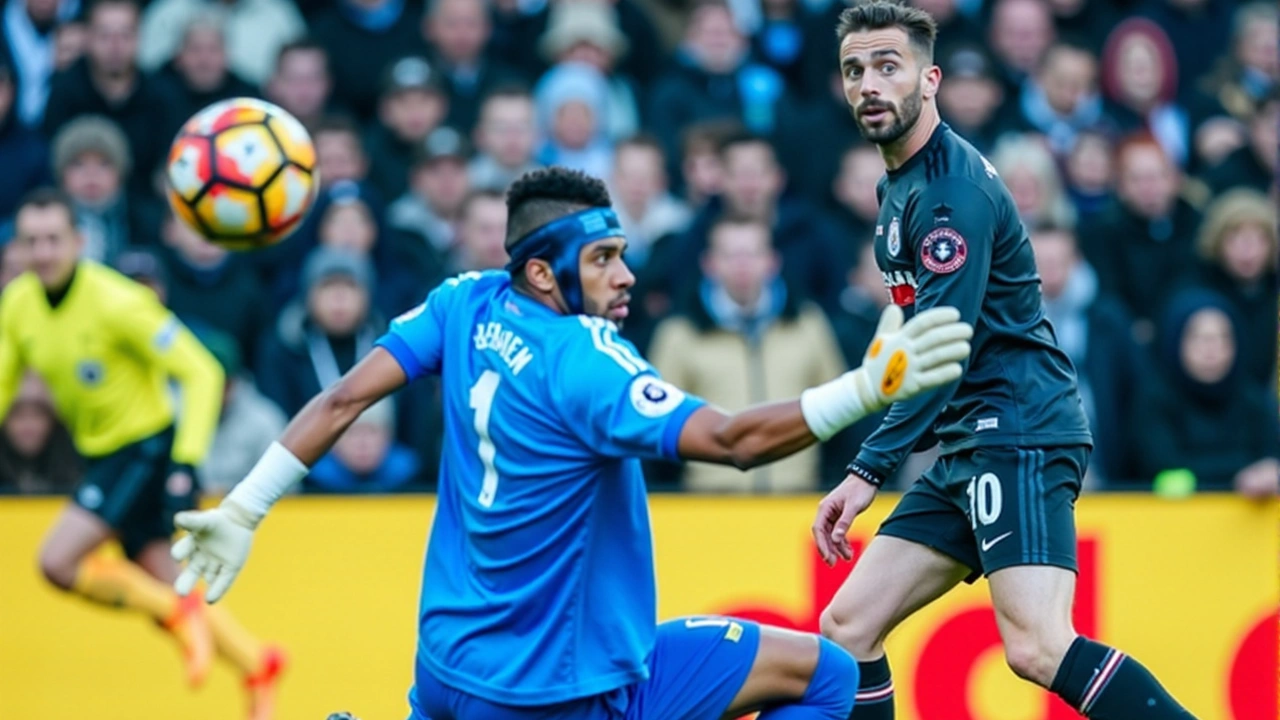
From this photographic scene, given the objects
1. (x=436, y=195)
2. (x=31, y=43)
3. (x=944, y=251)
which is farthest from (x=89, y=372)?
(x=944, y=251)

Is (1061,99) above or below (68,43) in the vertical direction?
below

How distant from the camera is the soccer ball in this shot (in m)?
8.10

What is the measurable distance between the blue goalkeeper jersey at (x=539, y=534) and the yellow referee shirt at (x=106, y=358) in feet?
14.0

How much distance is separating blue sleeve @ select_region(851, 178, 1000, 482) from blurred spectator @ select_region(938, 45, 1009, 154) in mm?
5967

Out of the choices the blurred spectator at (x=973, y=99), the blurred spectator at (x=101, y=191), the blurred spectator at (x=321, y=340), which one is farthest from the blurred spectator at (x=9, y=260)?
the blurred spectator at (x=973, y=99)

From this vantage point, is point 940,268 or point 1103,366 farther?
point 1103,366

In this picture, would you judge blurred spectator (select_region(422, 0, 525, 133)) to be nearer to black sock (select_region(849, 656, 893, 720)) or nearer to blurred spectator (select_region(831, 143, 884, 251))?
blurred spectator (select_region(831, 143, 884, 251))

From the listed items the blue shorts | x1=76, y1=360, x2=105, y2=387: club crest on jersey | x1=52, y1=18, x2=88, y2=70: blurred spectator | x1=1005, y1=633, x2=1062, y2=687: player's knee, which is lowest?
x1=1005, y1=633, x2=1062, y2=687: player's knee

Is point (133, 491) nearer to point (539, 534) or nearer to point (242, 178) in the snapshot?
point (242, 178)

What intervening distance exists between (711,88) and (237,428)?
3835 mm

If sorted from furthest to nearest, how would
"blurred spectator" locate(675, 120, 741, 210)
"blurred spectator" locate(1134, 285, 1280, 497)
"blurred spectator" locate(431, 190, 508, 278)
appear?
"blurred spectator" locate(675, 120, 741, 210) → "blurred spectator" locate(431, 190, 508, 278) → "blurred spectator" locate(1134, 285, 1280, 497)

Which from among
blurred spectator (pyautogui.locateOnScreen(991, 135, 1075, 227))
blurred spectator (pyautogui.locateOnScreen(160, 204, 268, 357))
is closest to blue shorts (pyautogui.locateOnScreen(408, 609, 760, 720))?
blurred spectator (pyautogui.locateOnScreen(160, 204, 268, 357))

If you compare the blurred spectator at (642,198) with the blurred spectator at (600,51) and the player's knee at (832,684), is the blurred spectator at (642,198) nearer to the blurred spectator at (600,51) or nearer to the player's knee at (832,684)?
the blurred spectator at (600,51)

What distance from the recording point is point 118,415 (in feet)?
33.3
